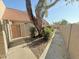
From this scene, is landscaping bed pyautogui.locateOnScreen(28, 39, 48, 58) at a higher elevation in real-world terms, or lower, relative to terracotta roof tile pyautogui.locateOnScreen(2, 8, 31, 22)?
lower

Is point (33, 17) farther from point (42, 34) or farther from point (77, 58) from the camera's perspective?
point (77, 58)

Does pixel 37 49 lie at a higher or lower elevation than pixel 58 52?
lower

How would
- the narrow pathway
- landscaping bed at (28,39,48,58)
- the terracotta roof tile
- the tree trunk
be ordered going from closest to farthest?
1. the narrow pathway
2. landscaping bed at (28,39,48,58)
3. the tree trunk
4. the terracotta roof tile

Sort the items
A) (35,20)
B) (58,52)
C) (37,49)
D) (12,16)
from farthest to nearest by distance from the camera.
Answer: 1. (12,16)
2. (35,20)
3. (37,49)
4. (58,52)

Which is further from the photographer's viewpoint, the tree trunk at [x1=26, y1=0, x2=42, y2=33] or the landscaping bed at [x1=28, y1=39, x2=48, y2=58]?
the tree trunk at [x1=26, y1=0, x2=42, y2=33]

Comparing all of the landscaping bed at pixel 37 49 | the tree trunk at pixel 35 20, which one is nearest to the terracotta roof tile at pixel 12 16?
the tree trunk at pixel 35 20

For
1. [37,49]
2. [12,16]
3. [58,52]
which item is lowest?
[37,49]

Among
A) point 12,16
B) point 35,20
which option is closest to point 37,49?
point 35,20

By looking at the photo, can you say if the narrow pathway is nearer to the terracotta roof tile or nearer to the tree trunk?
the tree trunk

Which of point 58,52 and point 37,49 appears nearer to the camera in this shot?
point 58,52

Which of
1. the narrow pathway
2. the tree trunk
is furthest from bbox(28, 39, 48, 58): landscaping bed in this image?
the tree trunk

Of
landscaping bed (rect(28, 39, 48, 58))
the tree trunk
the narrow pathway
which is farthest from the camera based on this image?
the tree trunk

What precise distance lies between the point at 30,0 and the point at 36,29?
11.9 feet

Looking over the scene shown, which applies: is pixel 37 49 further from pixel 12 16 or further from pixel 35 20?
pixel 12 16
